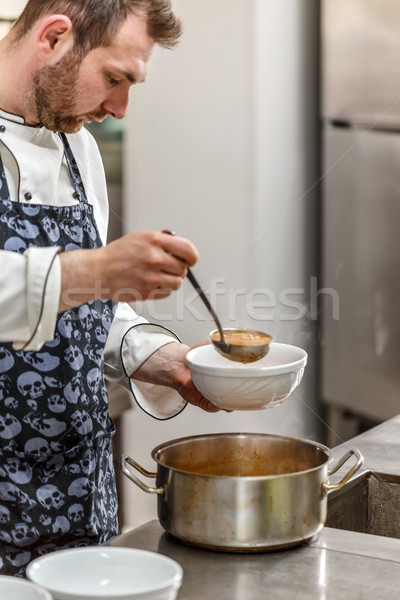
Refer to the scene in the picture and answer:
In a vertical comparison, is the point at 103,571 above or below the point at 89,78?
below

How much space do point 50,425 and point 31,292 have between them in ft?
1.26

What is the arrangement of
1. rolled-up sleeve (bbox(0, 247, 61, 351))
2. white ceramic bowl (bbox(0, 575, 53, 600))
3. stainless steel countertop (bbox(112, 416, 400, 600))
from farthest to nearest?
rolled-up sleeve (bbox(0, 247, 61, 351)), stainless steel countertop (bbox(112, 416, 400, 600)), white ceramic bowl (bbox(0, 575, 53, 600))

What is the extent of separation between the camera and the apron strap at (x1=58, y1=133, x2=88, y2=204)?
1506 mm

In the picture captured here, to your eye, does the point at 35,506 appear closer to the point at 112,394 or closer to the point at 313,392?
the point at 112,394

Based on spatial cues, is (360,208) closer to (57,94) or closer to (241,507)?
(57,94)

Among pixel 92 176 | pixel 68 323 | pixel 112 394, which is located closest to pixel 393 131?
pixel 112 394

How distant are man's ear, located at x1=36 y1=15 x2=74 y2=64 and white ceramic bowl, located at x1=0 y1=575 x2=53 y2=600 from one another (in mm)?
881

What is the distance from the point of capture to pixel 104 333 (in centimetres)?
148

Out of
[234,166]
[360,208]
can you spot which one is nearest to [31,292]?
[234,166]

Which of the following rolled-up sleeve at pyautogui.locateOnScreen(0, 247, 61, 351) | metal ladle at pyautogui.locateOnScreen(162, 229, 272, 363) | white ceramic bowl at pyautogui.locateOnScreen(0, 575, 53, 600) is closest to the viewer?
white ceramic bowl at pyautogui.locateOnScreen(0, 575, 53, 600)

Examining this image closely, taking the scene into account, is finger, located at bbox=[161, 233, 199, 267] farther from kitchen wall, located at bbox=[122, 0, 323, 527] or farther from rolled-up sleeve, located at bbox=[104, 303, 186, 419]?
kitchen wall, located at bbox=[122, 0, 323, 527]

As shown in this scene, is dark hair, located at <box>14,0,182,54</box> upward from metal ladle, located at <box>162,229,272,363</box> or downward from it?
upward

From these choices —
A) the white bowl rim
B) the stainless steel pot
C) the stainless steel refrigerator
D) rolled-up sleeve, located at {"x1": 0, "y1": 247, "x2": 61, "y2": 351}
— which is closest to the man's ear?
Result: rolled-up sleeve, located at {"x1": 0, "y1": 247, "x2": 61, "y2": 351}

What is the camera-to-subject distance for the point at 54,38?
137cm
